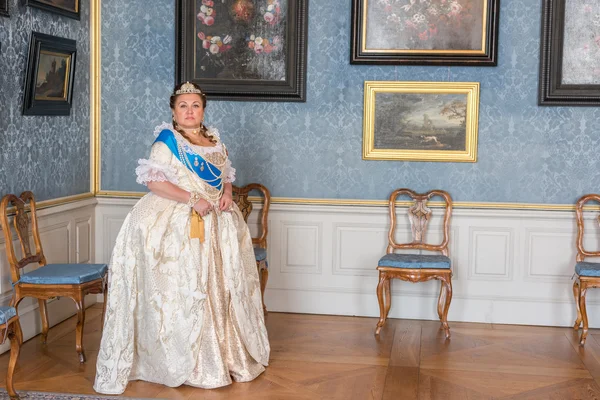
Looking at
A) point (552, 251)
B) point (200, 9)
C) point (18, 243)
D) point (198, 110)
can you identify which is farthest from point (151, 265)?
point (552, 251)

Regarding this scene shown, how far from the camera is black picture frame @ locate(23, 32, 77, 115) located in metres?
5.49

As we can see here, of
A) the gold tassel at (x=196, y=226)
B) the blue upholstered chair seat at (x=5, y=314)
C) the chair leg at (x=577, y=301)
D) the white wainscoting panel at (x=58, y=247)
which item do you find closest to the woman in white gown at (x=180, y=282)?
the gold tassel at (x=196, y=226)

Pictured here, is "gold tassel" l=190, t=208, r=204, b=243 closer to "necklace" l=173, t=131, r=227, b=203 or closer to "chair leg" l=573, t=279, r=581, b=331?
"necklace" l=173, t=131, r=227, b=203

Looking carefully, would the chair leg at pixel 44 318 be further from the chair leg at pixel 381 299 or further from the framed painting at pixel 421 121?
the framed painting at pixel 421 121

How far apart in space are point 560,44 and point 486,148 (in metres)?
0.92

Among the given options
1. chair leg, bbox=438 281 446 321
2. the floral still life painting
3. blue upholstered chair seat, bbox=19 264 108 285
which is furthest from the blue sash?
chair leg, bbox=438 281 446 321

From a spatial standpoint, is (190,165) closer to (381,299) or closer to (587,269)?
(381,299)

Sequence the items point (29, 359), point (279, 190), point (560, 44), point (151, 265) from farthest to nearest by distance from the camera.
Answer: point (279, 190), point (560, 44), point (29, 359), point (151, 265)

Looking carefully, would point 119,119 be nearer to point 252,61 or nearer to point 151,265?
point 252,61

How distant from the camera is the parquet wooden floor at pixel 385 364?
15.5 feet

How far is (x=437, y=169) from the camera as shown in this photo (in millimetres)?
6402

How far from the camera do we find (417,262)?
19.2 ft

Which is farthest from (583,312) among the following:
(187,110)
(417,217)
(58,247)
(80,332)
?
(58,247)

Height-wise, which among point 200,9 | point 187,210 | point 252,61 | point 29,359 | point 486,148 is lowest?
point 29,359
